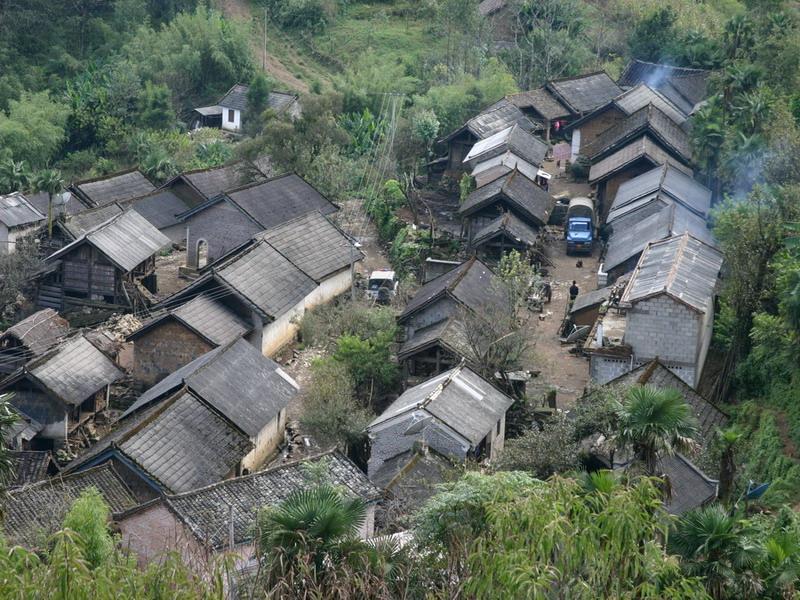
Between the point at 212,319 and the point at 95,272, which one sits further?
the point at 95,272

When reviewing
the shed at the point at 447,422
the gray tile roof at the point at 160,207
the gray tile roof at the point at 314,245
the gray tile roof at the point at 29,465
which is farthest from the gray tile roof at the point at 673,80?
the gray tile roof at the point at 29,465

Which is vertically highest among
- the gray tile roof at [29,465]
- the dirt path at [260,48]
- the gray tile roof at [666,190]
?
the gray tile roof at [29,465]

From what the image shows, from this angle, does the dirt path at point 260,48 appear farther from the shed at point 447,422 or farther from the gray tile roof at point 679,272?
the shed at point 447,422

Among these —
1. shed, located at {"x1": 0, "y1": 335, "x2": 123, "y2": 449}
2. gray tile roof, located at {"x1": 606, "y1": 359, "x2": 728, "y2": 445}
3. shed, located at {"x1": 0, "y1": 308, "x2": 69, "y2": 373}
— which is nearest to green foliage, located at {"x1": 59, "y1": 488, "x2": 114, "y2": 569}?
shed, located at {"x1": 0, "y1": 335, "x2": 123, "y2": 449}

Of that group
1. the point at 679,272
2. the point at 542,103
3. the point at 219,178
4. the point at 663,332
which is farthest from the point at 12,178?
the point at 663,332

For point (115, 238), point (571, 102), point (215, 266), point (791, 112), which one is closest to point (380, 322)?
point (215, 266)

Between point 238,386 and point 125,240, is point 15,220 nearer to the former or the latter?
point 125,240
